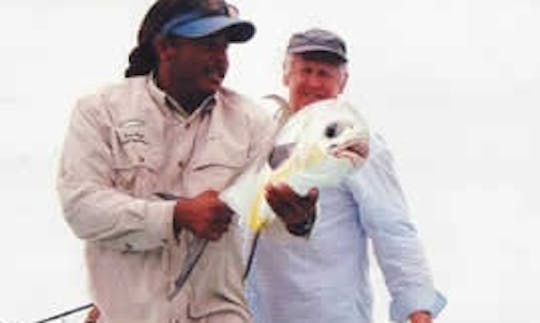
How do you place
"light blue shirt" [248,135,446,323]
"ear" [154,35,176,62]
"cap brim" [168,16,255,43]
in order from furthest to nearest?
"light blue shirt" [248,135,446,323], "ear" [154,35,176,62], "cap brim" [168,16,255,43]

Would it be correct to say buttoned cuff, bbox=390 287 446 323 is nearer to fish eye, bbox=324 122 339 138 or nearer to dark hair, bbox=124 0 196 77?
dark hair, bbox=124 0 196 77

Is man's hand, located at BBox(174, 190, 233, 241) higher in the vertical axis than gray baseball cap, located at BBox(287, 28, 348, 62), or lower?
lower

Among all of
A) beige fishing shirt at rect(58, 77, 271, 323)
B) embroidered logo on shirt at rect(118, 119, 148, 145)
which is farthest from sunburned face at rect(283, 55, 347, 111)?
embroidered logo on shirt at rect(118, 119, 148, 145)

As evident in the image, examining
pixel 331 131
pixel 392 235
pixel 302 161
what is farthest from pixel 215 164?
pixel 392 235

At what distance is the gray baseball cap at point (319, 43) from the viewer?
7.64 m

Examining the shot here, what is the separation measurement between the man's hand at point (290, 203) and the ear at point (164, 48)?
82 cm

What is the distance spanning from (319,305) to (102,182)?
168 centimetres

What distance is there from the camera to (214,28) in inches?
241

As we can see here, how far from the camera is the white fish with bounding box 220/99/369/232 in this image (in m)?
5.61

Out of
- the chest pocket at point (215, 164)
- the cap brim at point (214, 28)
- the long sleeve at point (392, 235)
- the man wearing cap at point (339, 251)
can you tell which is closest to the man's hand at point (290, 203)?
the chest pocket at point (215, 164)

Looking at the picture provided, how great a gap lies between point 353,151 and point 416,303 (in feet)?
6.45

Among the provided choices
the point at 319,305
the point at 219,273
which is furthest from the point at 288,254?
the point at 219,273

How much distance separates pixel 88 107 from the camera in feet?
20.5

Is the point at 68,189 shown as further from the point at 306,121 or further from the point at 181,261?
the point at 306,121
